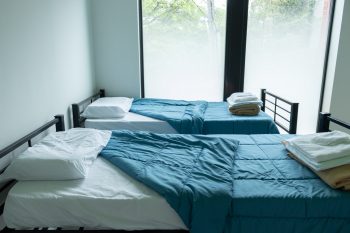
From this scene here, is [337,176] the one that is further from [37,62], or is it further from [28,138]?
[37,62]

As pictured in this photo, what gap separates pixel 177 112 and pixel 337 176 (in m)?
1.80

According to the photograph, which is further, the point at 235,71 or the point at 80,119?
the point at 235,71

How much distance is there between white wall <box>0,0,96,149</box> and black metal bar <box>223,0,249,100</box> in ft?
6.02

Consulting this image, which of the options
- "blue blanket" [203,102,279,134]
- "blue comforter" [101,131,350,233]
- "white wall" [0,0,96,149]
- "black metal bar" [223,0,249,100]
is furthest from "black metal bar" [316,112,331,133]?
"white wall" [0,0,96,149]

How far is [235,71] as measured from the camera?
3.73 metres

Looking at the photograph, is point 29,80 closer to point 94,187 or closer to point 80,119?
point 80,119

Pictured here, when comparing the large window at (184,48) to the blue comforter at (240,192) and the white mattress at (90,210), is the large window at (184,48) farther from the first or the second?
the white mattress at (90,210)

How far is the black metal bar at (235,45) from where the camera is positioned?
355 cm

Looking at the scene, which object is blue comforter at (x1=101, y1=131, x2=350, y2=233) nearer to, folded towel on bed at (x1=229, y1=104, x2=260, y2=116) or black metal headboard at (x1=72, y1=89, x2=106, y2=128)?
black metal headboard at (x1=72, y1=89, x2=106, y2=128)

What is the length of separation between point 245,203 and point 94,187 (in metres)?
0.78

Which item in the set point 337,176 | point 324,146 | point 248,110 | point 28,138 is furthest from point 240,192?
point 248,110

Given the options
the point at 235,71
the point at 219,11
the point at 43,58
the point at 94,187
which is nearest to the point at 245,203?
the point at 94,187

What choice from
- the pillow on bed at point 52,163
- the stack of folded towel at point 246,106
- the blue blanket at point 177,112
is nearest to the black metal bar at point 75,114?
the blue blanket at point 177,112

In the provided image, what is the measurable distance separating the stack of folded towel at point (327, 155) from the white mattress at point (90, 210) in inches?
32.3
